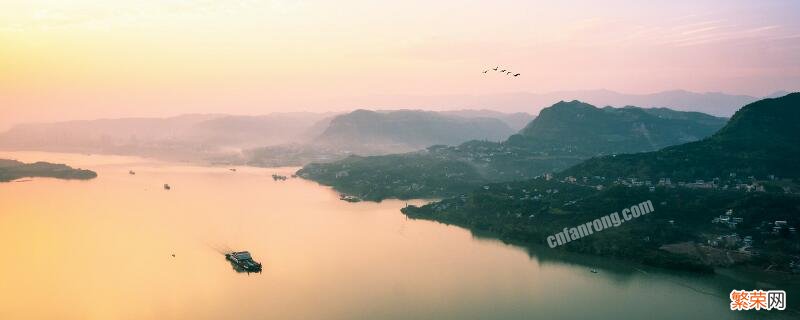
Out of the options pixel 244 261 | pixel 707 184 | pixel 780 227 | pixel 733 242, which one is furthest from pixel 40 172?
pixel 780 227

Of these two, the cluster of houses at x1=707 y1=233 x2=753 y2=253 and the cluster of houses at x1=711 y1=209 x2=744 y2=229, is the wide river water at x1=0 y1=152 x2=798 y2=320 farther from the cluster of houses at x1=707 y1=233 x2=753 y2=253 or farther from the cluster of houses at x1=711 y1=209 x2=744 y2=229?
the cluster of houses at x1=711 y1=209 x2=744 y2=229

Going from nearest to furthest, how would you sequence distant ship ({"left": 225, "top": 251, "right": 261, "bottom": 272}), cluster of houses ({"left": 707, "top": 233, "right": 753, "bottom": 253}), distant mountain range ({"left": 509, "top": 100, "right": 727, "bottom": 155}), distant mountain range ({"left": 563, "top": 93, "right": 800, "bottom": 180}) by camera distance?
distant ship ({"left": 225, "top": 251, "right": 261, "bottom": 272}) → cluster of houses ({"left": 707, "top": 233, "right": 753, "bottom": 253}) → distant mountain range ({"left": 563, "top": 93, "right": 800, "bottom": 180}) → distant mountain range ({"left": 509, "top": 100, "right": 727, "bottom": 155})

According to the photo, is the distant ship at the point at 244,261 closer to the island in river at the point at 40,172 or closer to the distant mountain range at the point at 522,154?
the distant mountain range at the point at 522,154

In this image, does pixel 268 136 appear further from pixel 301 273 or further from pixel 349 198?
pixel 301 273

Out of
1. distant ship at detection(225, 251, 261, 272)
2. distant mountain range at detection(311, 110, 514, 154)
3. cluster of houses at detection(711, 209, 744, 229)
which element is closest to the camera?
distant ship at detection(225, 251, 261, 272)

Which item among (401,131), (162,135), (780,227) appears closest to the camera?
(780,227)

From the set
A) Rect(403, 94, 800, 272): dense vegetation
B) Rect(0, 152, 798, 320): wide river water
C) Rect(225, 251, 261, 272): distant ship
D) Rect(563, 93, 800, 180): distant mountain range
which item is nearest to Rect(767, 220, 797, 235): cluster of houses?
Rect(403, 94, 800, 272): dense vegetation
